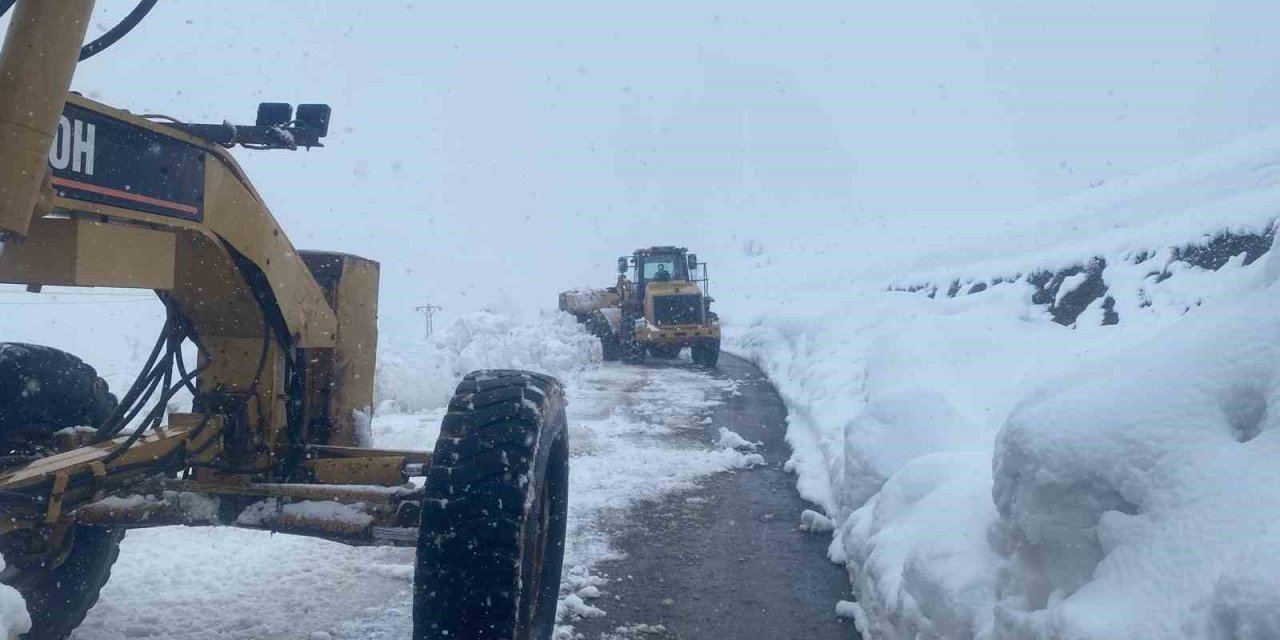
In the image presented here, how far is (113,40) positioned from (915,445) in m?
4.69

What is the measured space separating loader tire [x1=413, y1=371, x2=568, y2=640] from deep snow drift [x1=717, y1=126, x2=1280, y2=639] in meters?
1.59

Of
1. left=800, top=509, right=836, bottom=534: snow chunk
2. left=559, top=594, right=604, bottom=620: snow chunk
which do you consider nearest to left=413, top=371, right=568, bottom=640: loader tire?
left=559, top=594, right=604, bottom=620: snow chunk

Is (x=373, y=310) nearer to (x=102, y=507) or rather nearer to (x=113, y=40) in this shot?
(x=102, y=507)

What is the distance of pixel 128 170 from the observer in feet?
8.64

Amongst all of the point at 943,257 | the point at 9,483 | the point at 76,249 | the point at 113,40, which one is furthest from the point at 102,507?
the point at 943,257

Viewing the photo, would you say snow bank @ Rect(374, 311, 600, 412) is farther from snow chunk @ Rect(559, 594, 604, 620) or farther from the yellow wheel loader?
snow chunk @ Rect(559, 594, 604, 620)

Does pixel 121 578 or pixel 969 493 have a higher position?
pixel 969 493

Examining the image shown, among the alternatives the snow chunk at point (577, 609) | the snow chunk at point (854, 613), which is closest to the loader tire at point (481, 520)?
the snow chunk at point (577, 609)

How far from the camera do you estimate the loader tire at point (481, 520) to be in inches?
113

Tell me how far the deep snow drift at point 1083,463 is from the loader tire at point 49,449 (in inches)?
137

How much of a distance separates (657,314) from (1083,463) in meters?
16.1

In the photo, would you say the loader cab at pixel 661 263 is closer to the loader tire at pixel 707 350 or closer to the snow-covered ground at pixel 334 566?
the loader tire at pixel 707 350

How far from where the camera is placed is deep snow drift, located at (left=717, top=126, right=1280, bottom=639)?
2.32 m

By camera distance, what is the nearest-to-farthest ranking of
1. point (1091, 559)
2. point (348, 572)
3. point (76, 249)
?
point (76, 249), point (1091, 559), point (348, 572)
